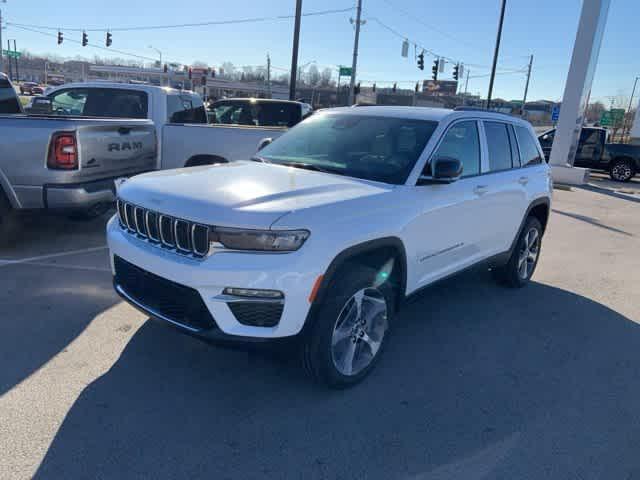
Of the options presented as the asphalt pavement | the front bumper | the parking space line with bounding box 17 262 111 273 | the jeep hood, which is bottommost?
the parking space line with bounding box 17 262 111 273

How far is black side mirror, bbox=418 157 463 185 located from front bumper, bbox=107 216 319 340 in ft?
4.27

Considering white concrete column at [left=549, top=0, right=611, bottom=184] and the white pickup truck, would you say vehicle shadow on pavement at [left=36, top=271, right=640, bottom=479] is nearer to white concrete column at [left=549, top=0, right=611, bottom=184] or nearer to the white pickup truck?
the white pickup truck

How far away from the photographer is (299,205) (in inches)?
114

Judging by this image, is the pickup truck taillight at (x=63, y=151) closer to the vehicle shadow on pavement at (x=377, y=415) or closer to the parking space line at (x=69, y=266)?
the parking space line at (x=69, y=266)

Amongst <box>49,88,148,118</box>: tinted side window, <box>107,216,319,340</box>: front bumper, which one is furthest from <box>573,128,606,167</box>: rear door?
<box>107,216,319,340</box>: front bumper

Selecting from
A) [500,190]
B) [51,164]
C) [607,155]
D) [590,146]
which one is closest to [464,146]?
[500,190]

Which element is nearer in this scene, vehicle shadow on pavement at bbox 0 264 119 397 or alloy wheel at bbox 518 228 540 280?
vehicle shadow on pavement at bbox 0 264 119 397

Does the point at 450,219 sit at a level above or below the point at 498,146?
below

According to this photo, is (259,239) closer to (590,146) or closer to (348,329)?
(348,329)

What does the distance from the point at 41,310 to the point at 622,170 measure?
2127cm

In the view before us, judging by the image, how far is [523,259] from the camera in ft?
18.4

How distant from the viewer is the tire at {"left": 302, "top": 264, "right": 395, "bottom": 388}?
2.99m

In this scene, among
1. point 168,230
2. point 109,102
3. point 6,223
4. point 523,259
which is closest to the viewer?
point 168,230

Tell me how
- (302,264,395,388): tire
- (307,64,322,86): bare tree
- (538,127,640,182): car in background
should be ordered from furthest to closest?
(307,64,322,86): bare tree, (538,127,640,182): car in background, (302,264,395,388): tire
